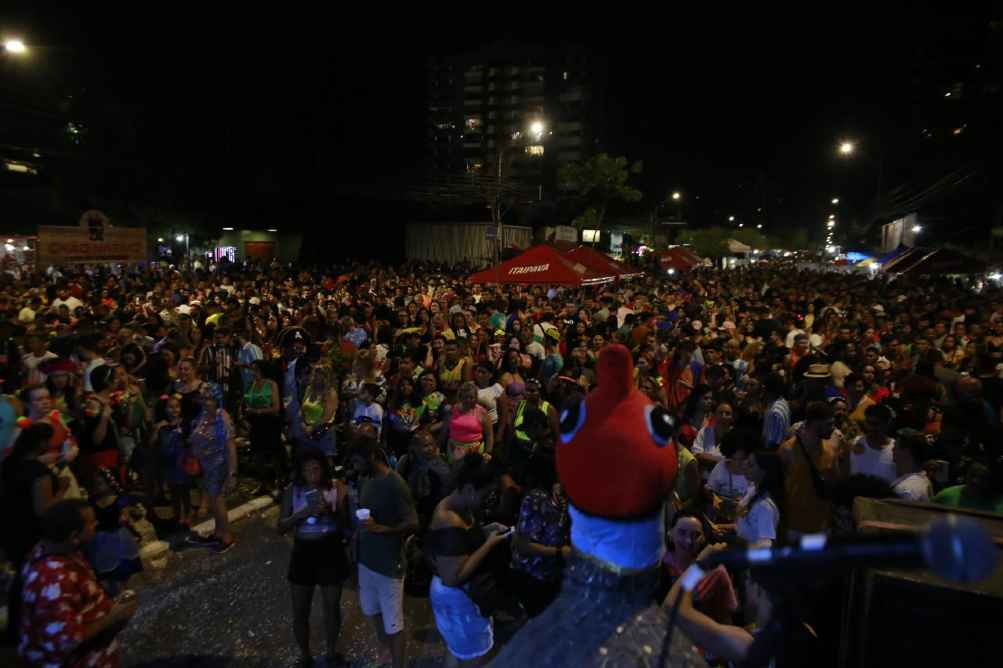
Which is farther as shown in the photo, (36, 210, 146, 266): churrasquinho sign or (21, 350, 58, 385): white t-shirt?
(36, 210, 146, 266): churrasquinho sign

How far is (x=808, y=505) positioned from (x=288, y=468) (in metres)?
5.82

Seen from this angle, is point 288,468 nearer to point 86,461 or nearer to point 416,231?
point 86,461

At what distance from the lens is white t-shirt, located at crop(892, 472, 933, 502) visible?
176 inches

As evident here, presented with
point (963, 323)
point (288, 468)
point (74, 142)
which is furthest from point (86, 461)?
point (74, 142)

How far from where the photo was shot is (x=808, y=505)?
169 inches

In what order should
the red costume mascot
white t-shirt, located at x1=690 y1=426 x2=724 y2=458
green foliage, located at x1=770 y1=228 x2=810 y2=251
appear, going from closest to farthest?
the red costume mascot, white t-shirt, located at x1=690 y1=426 x2=724 y2=458, green foliage, located at x1=770 y1=228 x2=810 y2=251

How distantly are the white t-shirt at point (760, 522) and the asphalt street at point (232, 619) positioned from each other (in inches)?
90.0

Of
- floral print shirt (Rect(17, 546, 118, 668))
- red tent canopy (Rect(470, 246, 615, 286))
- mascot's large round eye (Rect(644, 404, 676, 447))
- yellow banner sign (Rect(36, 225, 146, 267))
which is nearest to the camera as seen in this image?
mascot's large round eye (Rect(644, 404, 676, 447))

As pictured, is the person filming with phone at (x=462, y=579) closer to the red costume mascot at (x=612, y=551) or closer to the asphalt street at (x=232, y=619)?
the asphalt street at (x=232, y=619)

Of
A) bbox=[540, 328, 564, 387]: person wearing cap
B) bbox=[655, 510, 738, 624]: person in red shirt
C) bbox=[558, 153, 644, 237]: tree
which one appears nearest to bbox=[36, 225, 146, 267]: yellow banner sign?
bbox=[540, 328, 564, 387]: person wearing cap

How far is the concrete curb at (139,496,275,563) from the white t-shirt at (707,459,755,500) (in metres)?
4.69

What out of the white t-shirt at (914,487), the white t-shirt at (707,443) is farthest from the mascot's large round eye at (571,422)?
the white t-shirt at (707,443)

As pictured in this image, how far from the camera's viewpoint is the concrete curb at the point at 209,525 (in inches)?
230

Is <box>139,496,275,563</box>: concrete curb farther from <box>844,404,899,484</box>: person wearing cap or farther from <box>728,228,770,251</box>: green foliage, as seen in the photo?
<box>728,228,770,251</box>: green foliage
